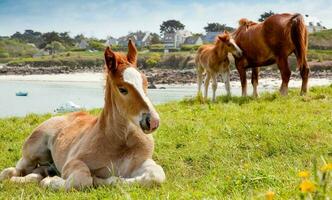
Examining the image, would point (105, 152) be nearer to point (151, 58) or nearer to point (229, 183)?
point (229, 183)

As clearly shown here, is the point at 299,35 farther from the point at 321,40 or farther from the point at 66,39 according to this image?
the point at 66,39

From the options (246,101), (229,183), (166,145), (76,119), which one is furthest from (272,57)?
(229,183)

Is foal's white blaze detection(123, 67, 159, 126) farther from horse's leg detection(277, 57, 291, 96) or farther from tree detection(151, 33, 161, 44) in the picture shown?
tree detection(151, 33, 161, 44)

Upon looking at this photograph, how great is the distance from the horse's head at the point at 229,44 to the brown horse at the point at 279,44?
25 centimetres

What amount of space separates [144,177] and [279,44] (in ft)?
35.7

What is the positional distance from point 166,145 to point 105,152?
2922mm

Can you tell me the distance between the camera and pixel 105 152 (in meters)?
6.95

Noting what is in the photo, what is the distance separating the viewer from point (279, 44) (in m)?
16.3

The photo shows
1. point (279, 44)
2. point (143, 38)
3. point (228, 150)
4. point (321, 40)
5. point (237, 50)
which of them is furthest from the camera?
point (143, 38)

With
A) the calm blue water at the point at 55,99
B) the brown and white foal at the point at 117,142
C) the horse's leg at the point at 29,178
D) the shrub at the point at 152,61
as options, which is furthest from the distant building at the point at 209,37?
the brown and white foal at the point at 117,142

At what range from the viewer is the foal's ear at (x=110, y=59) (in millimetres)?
6752

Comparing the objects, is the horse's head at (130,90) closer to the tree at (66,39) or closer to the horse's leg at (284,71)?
the horse's leg at (284,71)

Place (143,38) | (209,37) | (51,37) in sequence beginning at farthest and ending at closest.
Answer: (51,37) < (143,38) < (209,37)

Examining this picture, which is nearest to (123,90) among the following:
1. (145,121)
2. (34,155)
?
(145,121)
